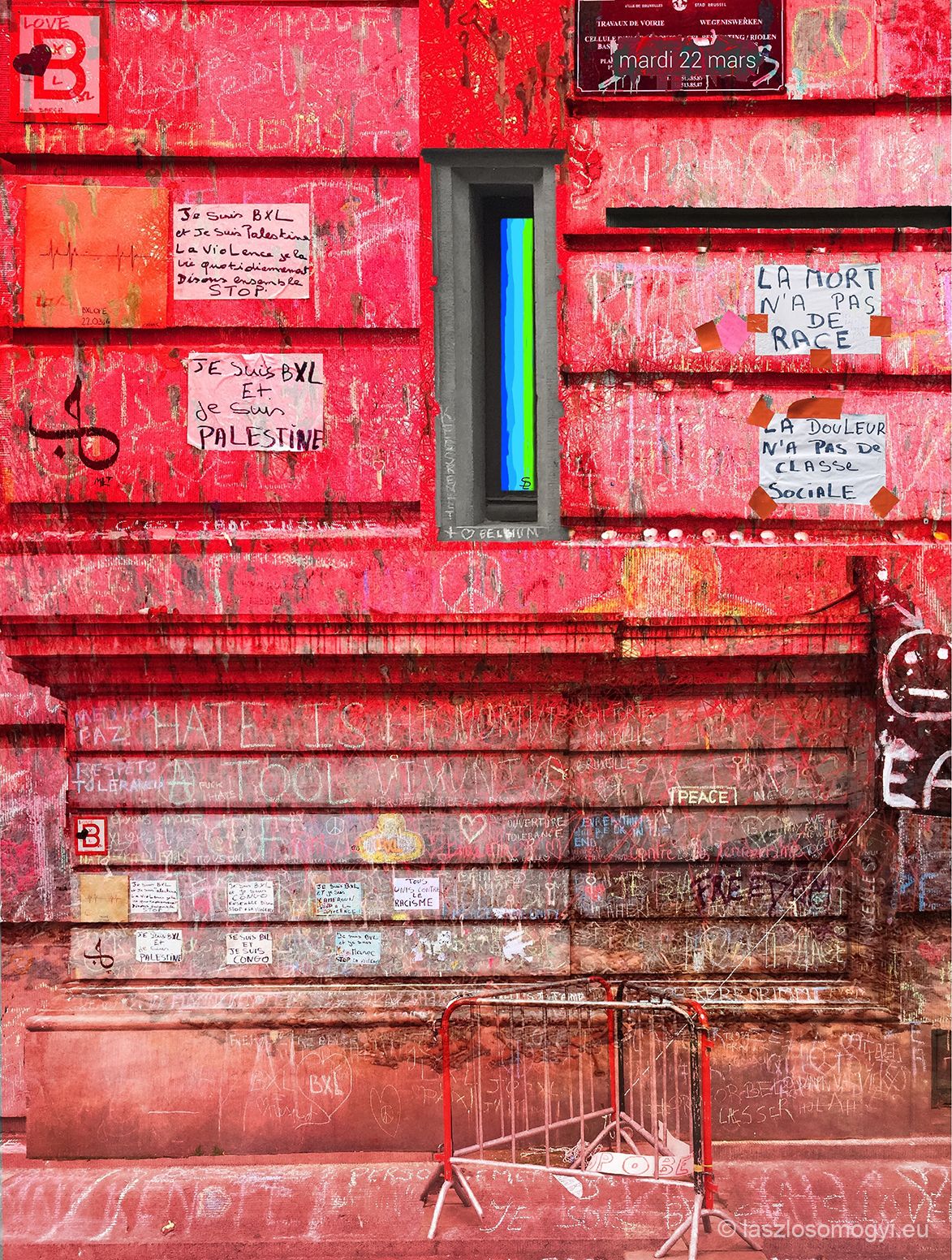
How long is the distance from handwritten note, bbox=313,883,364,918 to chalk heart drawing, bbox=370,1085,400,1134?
0.93 m

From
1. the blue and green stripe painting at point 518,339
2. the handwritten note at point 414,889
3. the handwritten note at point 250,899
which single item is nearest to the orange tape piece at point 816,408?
the blue and green stripe painting at point 518,339

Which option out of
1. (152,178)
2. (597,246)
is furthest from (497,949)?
(152,178)

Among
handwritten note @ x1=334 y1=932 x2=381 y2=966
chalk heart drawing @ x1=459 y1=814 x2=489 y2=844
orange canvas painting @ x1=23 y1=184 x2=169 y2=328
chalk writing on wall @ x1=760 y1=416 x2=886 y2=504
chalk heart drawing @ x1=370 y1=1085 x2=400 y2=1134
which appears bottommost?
chalk heart drawing @ x1=370 y1=1085 x2=400 y2=1134

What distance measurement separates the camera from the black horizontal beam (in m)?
5.09

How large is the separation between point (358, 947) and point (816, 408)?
3.74 meters

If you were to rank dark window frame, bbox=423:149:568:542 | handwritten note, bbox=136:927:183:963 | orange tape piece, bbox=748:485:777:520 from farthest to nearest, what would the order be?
1. handwritten note, bbox=136:927:183:963
2. orange tape piece, bbox=748:485:777:520
3. dark window frame, bbox=423:149:568:542

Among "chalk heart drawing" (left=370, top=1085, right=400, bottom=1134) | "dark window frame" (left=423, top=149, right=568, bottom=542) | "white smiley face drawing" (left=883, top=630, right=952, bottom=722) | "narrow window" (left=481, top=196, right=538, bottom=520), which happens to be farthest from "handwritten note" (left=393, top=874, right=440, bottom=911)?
"white smiley face drawing" (left=883, top=630, right=952, bottom=722)

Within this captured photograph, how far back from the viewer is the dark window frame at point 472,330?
200 inches

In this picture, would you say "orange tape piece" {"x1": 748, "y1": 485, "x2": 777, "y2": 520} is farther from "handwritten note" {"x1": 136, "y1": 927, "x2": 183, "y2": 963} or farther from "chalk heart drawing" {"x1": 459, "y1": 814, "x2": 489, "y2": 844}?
"handwritten note" {"x1": 136, "y1": 927, "x2": 183, "y2": 963}

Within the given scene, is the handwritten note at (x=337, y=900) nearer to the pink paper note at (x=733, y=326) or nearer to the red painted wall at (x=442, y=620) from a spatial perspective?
the red painted wall at (x=442, y=620)

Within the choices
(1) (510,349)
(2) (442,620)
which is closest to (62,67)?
(1) (510,349)

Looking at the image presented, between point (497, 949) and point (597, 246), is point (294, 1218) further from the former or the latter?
point (597, 246)

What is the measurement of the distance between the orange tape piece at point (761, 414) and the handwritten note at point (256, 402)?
7.42ft

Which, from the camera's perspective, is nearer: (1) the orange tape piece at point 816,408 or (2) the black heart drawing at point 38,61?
(2) the black heart drawing at point 38,61
